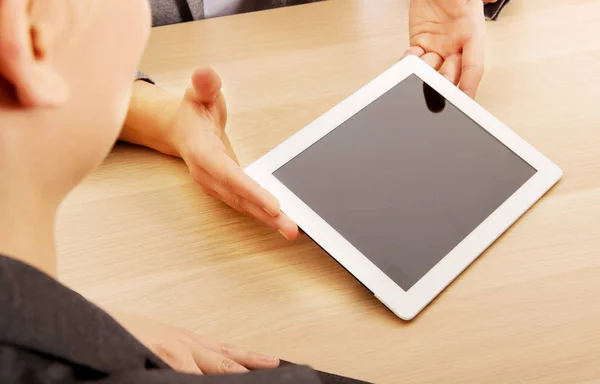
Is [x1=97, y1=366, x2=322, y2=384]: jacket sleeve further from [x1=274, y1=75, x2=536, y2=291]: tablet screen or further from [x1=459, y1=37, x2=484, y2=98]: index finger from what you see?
[x1=459, y1=37, x2=484, y2=98]: index finger

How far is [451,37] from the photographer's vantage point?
81cm

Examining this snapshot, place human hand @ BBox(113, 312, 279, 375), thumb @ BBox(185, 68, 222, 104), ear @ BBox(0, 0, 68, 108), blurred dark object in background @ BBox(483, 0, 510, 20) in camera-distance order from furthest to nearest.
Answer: blurred dark object in background @ BBox(483, 0, 510, 20) < thumb @ BBox(185, 68, 222, 104) < human hand @ BBox(113, 312, 279, 375) < ear @ BBox(0, 0, 68, 108)

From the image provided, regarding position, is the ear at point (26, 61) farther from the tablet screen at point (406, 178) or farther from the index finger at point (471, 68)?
the index finger at point (471, 68)

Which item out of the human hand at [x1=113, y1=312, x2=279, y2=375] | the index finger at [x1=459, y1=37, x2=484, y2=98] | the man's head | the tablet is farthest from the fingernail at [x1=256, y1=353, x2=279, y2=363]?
the index finger at [x1=459, y1=37, x2=484, y2=98]

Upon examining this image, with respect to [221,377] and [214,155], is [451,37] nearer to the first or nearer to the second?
[214,155]

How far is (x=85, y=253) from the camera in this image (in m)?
0.62

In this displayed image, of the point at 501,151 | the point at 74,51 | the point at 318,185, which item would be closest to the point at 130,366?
the point at 74,51

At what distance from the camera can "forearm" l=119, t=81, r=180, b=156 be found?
704 mm

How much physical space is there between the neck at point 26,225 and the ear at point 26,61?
57mm

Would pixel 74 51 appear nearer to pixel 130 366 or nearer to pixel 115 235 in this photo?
pixel 130 366

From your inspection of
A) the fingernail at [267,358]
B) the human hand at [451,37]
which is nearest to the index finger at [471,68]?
the human hand at [451,37]

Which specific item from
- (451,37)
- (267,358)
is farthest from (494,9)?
(267,358)

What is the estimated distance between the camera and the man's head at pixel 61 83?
328 mm

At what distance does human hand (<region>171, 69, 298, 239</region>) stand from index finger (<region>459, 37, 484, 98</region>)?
27 centimetres
